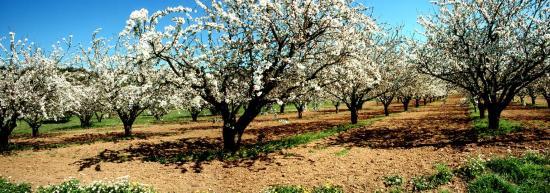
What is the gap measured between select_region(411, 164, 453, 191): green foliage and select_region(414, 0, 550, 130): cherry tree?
9.48 m

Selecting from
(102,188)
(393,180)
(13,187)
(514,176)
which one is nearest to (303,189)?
(393,180)

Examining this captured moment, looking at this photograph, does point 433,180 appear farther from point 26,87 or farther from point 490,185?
point 26,87

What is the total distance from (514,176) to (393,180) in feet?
12.5

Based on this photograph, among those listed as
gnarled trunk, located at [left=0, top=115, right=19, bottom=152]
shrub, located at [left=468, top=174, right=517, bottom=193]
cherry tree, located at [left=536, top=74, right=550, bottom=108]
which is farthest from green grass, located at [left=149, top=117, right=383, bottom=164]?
cherry tree, located at [left=536, top=74, right=550, bottom=108]

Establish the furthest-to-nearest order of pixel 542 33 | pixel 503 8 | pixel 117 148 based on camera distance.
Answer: pixel 117 148
pixel 503 8
pixel 542 33

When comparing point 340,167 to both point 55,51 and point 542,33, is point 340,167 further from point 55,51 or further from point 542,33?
point 55,51

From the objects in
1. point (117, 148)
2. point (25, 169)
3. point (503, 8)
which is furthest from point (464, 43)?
point (25, 169)

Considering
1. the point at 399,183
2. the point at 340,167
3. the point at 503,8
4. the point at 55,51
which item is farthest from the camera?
the point at 55,51

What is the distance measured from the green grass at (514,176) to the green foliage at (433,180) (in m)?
0.81

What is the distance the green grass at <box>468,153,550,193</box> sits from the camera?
12062 millimetres

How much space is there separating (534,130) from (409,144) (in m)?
7.57

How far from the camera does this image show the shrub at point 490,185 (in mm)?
12016

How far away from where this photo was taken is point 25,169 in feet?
61.7

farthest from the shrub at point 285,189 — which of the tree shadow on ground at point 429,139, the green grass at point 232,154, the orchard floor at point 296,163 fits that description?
the tree shadow on ground at point 429,139
